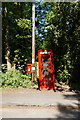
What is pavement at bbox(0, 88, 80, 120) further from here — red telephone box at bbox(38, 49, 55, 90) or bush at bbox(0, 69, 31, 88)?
bush at bbox(0, 69, 31, 88)

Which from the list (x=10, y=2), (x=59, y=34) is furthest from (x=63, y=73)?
(x=10, y=2)

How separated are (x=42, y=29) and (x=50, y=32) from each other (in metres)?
1.52

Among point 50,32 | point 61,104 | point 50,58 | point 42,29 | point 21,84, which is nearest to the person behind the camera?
point 61,104

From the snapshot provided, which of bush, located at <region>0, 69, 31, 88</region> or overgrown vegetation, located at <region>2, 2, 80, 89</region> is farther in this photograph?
overgrown vegetation, located at <region>2, 2, 80, 89</region>

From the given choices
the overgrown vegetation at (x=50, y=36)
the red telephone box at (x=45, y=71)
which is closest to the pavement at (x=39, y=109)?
the red telephone box at (x=45, y=71)

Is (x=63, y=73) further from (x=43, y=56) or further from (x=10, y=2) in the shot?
(x=10, y=2)

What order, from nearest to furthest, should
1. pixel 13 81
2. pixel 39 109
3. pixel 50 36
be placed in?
pixel 39 109
pixel 13 81
pixel 50 36

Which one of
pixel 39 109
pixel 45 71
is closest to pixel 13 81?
pixel 45 71

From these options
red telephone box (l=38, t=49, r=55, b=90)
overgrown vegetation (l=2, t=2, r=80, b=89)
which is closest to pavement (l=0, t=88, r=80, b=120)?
red telephone box (l=38, t=49, r=55, b=90)

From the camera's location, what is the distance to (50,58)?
6832 millimetres

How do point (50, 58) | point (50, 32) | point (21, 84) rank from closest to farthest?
point (50, 58) < point (21, 84) < point (50, 32)

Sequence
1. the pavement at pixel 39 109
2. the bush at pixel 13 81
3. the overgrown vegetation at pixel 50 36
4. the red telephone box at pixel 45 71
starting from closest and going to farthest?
the pavement at pixel 39 109 → the red telephone box at pixel 45 71 → the bush at pixel 13 81 → the overgrown vegetation at pixel 50 36

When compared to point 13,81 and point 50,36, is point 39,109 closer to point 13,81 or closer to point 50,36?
point 13,81

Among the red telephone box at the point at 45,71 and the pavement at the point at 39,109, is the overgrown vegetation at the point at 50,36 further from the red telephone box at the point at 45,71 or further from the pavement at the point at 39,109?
the pavement at the point at 39,109
